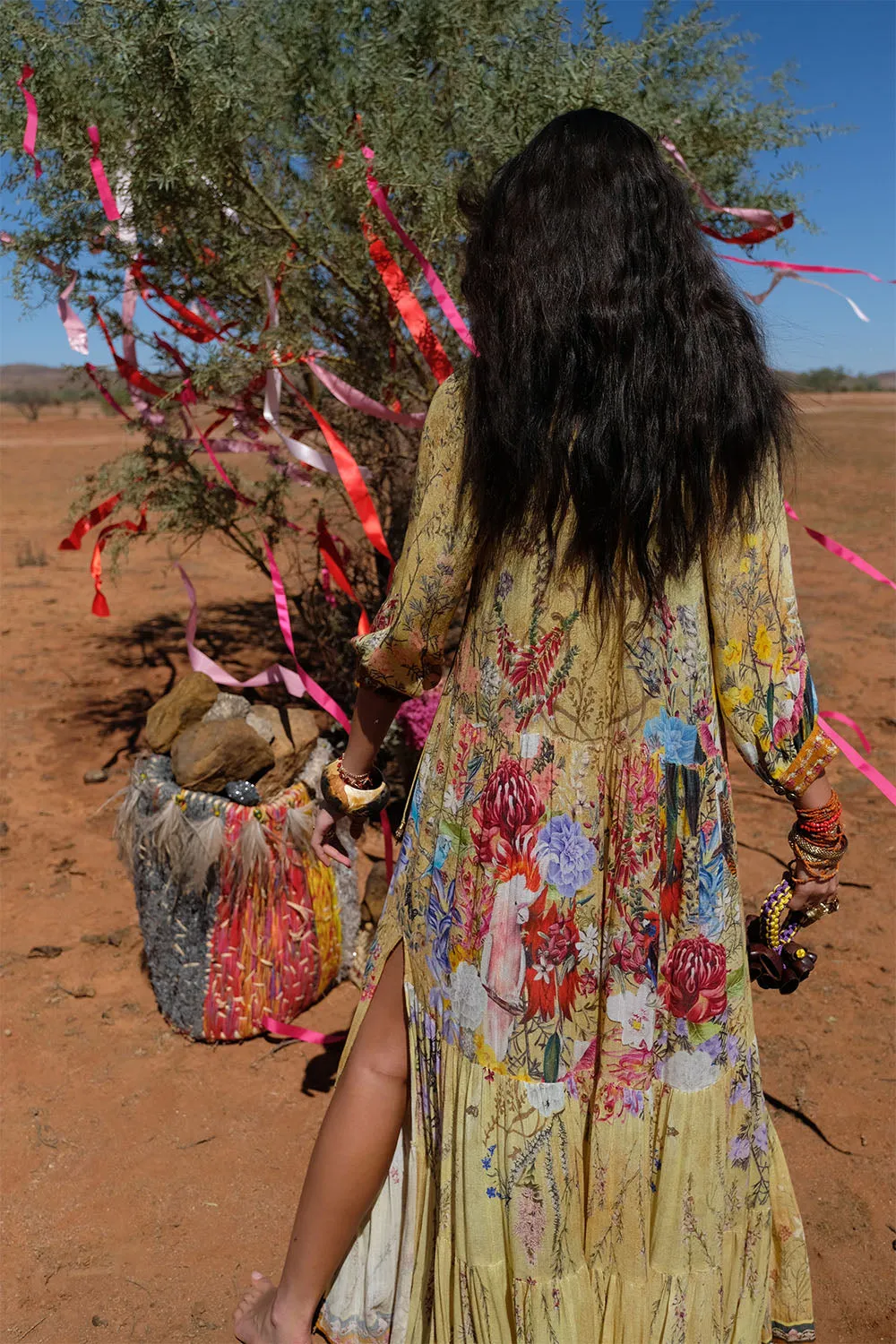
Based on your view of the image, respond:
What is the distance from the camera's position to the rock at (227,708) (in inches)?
122

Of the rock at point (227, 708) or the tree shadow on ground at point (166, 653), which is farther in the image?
the tree shadow on ground at point (166, 653)

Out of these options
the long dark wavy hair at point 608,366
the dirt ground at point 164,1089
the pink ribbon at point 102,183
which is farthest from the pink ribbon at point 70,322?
the long dark wavy hair at point 608,366

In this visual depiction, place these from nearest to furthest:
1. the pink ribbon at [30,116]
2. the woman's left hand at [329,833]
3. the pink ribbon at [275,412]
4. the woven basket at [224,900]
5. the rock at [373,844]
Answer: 1. the woman's left hand at [329,833]
2. the woven basket at [224,900]
3. the pink ribbon at [30,116]
4. the pink ribbon at [275,412]
5. the rock at [373,844]

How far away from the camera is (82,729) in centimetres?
514

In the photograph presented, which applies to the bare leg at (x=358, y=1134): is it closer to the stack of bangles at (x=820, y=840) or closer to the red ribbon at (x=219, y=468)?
the stack of bangles at (x=820, y=840)

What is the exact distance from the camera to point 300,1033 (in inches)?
110

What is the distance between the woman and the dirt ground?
32cm

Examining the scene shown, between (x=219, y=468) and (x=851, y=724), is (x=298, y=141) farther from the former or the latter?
(x=851, y=724)

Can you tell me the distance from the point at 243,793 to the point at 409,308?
1469 millimetres

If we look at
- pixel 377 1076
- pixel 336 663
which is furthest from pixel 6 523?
pixel 377 1076

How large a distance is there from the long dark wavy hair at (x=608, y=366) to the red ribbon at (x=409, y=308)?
1.64 meters

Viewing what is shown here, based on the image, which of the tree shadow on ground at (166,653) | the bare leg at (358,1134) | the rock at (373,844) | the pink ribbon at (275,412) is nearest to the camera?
the bare leg at (358,1134)

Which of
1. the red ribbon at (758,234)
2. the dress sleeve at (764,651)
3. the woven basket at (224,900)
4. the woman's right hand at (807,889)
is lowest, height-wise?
the woven basket at (224,900)

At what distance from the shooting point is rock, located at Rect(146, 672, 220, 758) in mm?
3025
